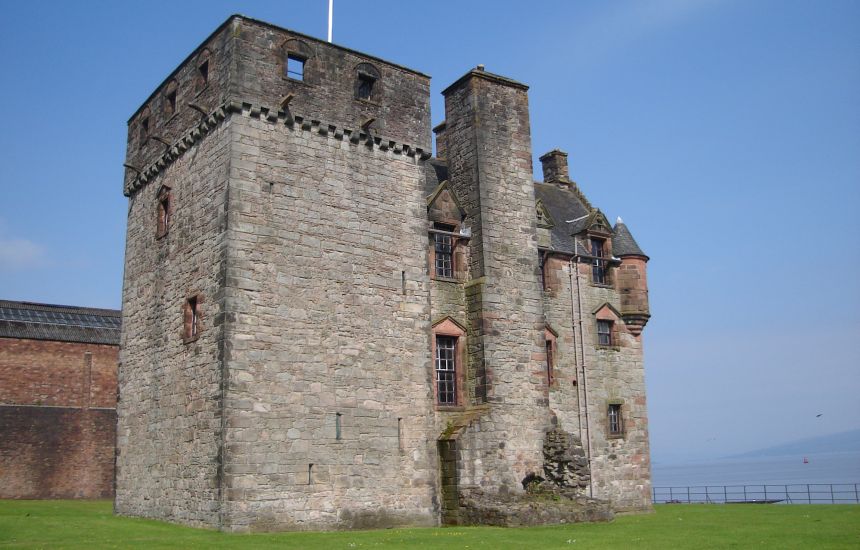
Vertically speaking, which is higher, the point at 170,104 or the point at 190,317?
the point at 170,104

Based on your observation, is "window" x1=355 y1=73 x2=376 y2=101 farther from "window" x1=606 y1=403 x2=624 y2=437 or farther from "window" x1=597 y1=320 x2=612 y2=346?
"window" x1=606 y1=403 x2=624 y2=437

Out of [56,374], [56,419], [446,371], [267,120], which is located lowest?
[56,419]

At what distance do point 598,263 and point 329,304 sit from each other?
12.8 m

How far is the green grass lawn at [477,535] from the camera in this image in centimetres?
1633

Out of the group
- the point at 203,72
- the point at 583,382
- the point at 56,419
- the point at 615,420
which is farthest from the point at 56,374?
the point at 615,420

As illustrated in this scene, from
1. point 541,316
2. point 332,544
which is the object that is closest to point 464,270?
A: point 541,316

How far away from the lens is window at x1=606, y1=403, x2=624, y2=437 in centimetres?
2847

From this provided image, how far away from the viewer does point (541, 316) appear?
24.9m

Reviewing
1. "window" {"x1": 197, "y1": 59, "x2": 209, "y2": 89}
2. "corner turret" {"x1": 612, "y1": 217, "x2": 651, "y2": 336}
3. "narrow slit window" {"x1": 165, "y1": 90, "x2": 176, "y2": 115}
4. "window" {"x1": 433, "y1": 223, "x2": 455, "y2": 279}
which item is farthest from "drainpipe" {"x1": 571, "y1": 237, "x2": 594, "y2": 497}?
"narrow slit window" {"x1": 165, "y1": 90, "x2": 176, "y2": 115}

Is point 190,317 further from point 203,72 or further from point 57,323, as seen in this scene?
point 57,323

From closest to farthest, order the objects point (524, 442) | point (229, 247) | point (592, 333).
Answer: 1. point (229, 247)
2. point (524, 442)
3. point (592, 333)

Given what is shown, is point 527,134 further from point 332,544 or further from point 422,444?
point 332,544

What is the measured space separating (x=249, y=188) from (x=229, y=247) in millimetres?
1717

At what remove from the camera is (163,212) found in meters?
23.6
